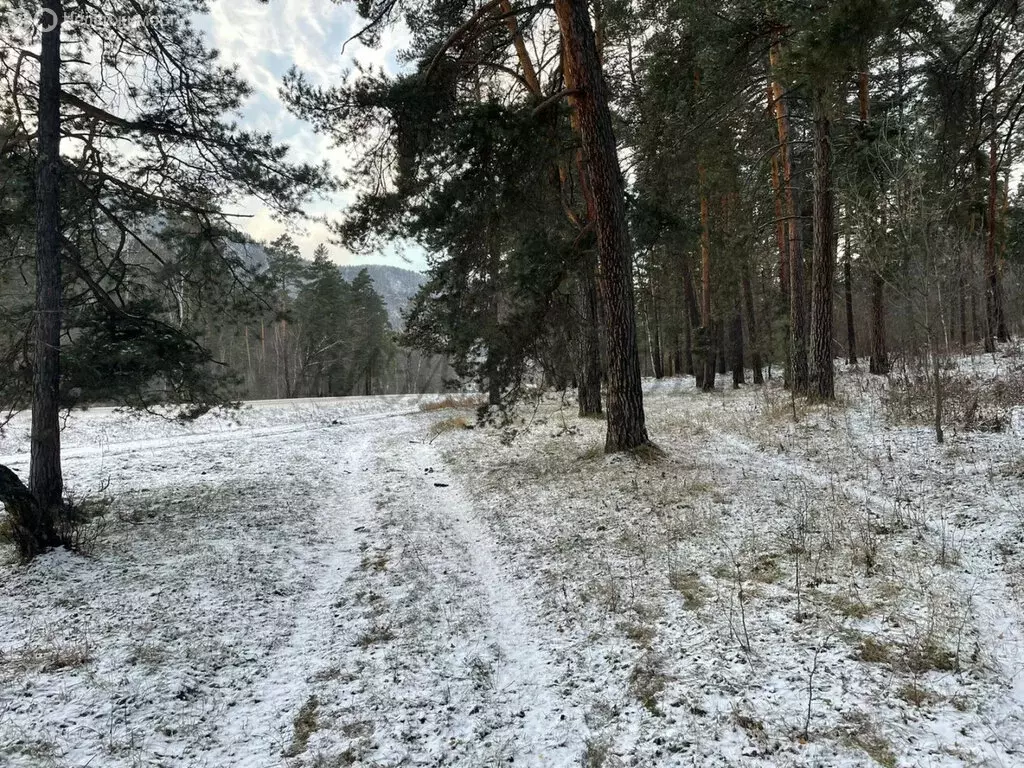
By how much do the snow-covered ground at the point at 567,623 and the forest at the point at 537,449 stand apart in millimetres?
33

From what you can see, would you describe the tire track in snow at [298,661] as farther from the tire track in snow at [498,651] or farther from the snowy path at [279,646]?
the tire track in snow at [498,651]

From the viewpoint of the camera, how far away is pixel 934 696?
2.87m

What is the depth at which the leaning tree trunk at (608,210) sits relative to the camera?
8047 mm

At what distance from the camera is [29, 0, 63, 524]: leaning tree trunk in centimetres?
621

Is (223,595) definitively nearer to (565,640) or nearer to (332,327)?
(565,640)

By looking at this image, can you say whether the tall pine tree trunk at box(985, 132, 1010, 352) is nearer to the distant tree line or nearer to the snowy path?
the distant tree line

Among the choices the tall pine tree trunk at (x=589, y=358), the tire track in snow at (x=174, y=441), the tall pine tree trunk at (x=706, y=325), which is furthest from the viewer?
the tall pine tree trunk at (x=706, y=325)

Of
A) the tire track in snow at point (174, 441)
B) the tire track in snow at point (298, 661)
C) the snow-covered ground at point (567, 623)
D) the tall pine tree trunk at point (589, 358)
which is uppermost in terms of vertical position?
the tall pine tree trunk at point (589, 358)

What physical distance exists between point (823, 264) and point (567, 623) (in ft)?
33.0

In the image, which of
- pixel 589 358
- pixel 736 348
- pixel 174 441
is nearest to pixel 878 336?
pixel 736 348

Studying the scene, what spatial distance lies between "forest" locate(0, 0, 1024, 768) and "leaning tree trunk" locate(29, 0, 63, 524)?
4cm

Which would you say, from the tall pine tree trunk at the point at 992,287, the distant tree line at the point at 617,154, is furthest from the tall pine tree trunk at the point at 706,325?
the tall pine tree trunk at the point at 992,287

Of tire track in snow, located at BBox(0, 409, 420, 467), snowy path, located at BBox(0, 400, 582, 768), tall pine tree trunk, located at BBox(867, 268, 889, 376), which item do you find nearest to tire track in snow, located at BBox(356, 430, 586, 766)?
snowy path, located at BBox(0, 400, 582, 768)

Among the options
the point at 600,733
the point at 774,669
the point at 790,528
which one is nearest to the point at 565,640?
the point at 600,733
